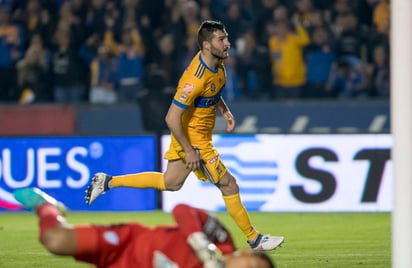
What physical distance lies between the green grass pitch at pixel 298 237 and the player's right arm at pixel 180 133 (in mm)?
1174

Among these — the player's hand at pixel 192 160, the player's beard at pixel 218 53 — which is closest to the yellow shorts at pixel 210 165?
the player's hand at pixel 192 160

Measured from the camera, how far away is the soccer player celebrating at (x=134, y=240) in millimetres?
7246

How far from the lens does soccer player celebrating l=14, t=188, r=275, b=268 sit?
285 inches

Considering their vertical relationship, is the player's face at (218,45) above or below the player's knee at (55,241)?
above

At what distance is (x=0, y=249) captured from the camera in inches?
478

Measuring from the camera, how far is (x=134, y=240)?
297 inches

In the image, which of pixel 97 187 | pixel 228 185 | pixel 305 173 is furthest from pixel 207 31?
pixel 305 173

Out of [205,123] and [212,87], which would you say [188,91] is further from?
[205,123]

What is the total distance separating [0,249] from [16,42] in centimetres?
976

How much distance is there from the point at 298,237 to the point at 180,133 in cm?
258

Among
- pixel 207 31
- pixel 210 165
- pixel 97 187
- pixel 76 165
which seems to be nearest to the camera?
pixel 207 31

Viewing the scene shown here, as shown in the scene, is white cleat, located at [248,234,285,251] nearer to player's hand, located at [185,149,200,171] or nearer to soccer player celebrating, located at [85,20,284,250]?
soccer player celebrating, located at [85,20,284,250]

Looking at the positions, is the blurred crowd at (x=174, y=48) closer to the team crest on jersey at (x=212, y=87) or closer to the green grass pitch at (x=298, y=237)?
the green grass pitch at (x=298, y=237)

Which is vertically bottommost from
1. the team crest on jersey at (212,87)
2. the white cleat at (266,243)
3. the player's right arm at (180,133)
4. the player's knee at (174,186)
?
the white cleat at (266,243)
